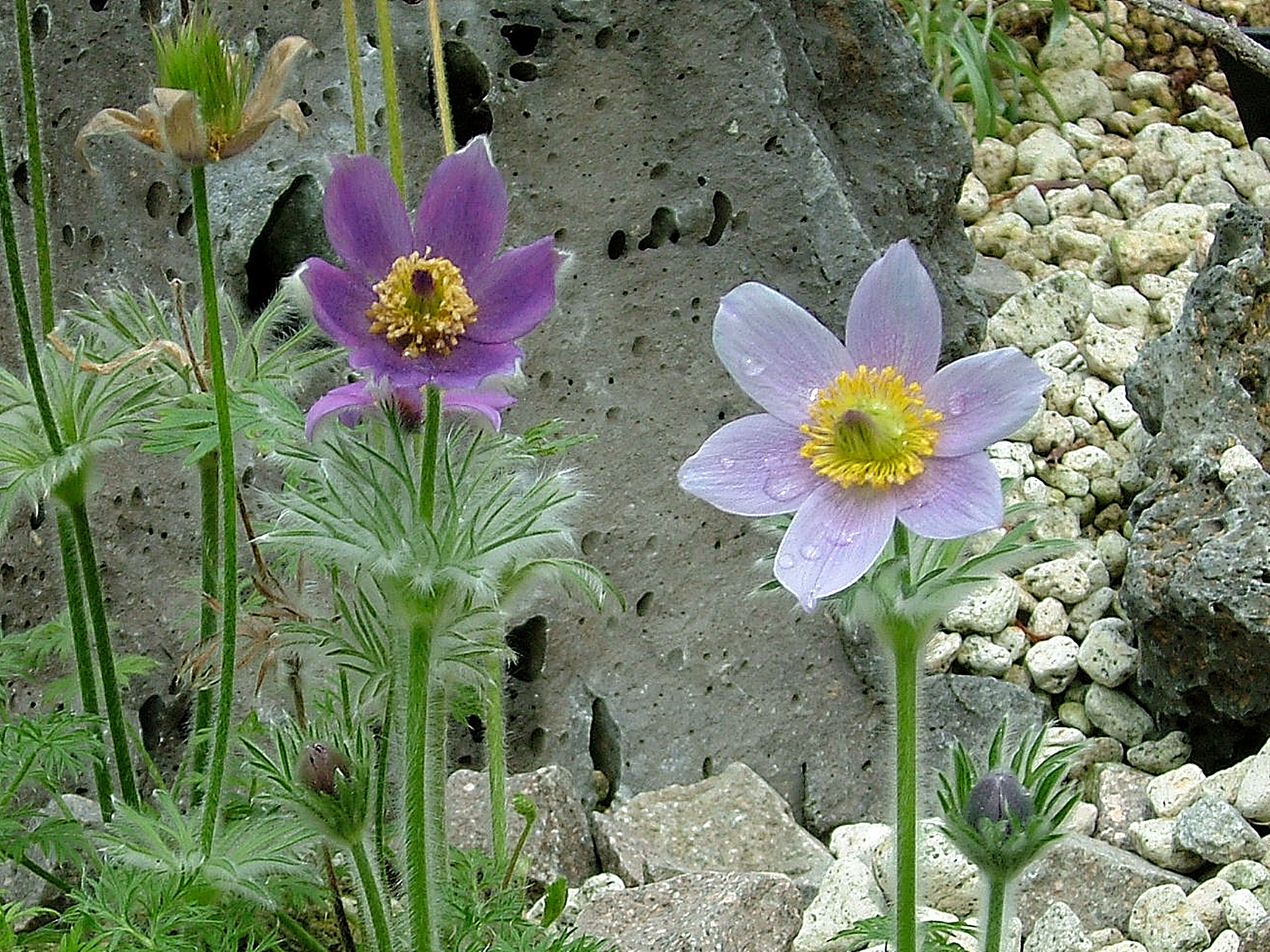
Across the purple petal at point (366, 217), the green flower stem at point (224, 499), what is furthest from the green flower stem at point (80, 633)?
the purple petal at point (366, 217)

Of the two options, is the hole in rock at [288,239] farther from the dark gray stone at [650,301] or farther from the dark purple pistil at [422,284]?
the dark purple pistil at [422,284]

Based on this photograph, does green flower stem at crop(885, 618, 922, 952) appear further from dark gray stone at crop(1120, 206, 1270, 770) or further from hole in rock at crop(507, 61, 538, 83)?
hole in rock at crop(507, 61, 538, 83)

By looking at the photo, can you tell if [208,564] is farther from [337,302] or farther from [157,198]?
[157,198]

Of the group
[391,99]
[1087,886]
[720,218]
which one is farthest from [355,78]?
[1087,886]

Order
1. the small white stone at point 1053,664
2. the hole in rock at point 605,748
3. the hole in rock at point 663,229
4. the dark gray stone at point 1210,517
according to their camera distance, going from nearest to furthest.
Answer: the dark gray stone at point 1210,517 < the hole in rock at point 605,748 < the hole in rock at point 663,229 < the small white stone at point 1053,664

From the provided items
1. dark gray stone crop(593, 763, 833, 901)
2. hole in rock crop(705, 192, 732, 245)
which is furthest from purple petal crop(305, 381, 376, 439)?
hole in rock crop(705, 192, 732, 245)

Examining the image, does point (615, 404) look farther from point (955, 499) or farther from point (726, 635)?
point (955, 499)
